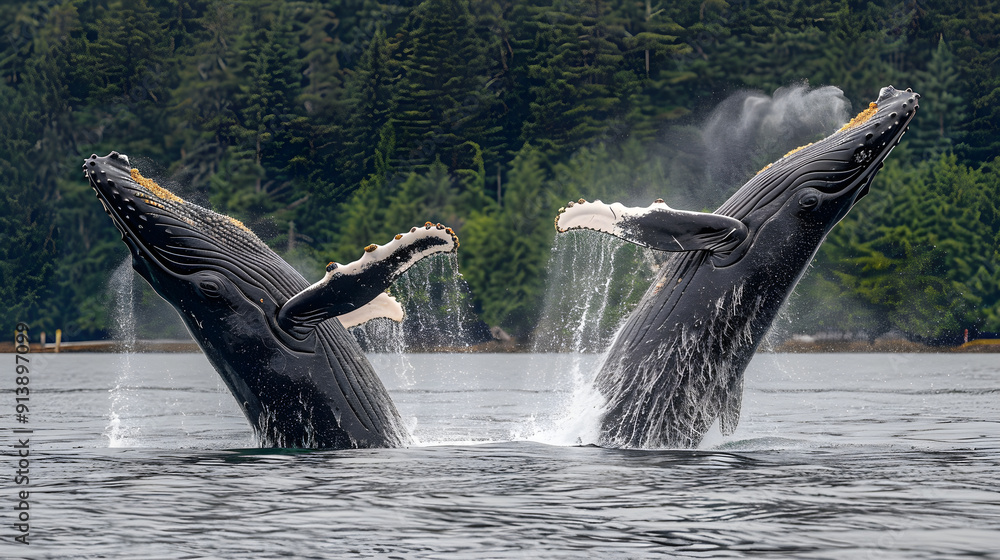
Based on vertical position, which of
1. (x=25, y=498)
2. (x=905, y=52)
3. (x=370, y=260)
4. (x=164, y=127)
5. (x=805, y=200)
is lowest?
(x=25, y=498)

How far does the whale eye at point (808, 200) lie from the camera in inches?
500

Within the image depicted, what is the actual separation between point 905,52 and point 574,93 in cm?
2569

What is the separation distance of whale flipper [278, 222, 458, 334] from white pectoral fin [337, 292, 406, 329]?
1690mm

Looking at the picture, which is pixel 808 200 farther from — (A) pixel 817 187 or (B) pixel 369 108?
(B) pixel 369 108

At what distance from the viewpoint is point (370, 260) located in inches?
452

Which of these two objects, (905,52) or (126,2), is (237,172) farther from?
(905,52)

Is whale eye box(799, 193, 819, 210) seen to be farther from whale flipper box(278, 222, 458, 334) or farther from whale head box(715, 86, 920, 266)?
whale flipper box(278, 222, 458, 334)

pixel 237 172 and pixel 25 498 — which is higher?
pixel 237 172

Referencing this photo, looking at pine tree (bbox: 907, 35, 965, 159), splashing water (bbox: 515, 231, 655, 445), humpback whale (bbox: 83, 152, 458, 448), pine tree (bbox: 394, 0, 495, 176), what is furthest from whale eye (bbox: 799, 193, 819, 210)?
pine tree (bbox: 394, 0, 495, 176)

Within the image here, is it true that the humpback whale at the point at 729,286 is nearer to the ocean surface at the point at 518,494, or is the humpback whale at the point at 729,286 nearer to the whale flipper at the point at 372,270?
the ocean surface at the point at 518,494

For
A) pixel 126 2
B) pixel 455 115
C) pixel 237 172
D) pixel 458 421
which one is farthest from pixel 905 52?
pixel 458 421

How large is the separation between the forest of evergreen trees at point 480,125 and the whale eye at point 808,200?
63.2 metres

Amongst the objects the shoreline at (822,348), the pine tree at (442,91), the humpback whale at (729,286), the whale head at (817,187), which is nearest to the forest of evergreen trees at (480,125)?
the pine tree at (442,91)

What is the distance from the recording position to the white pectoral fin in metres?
13.7
